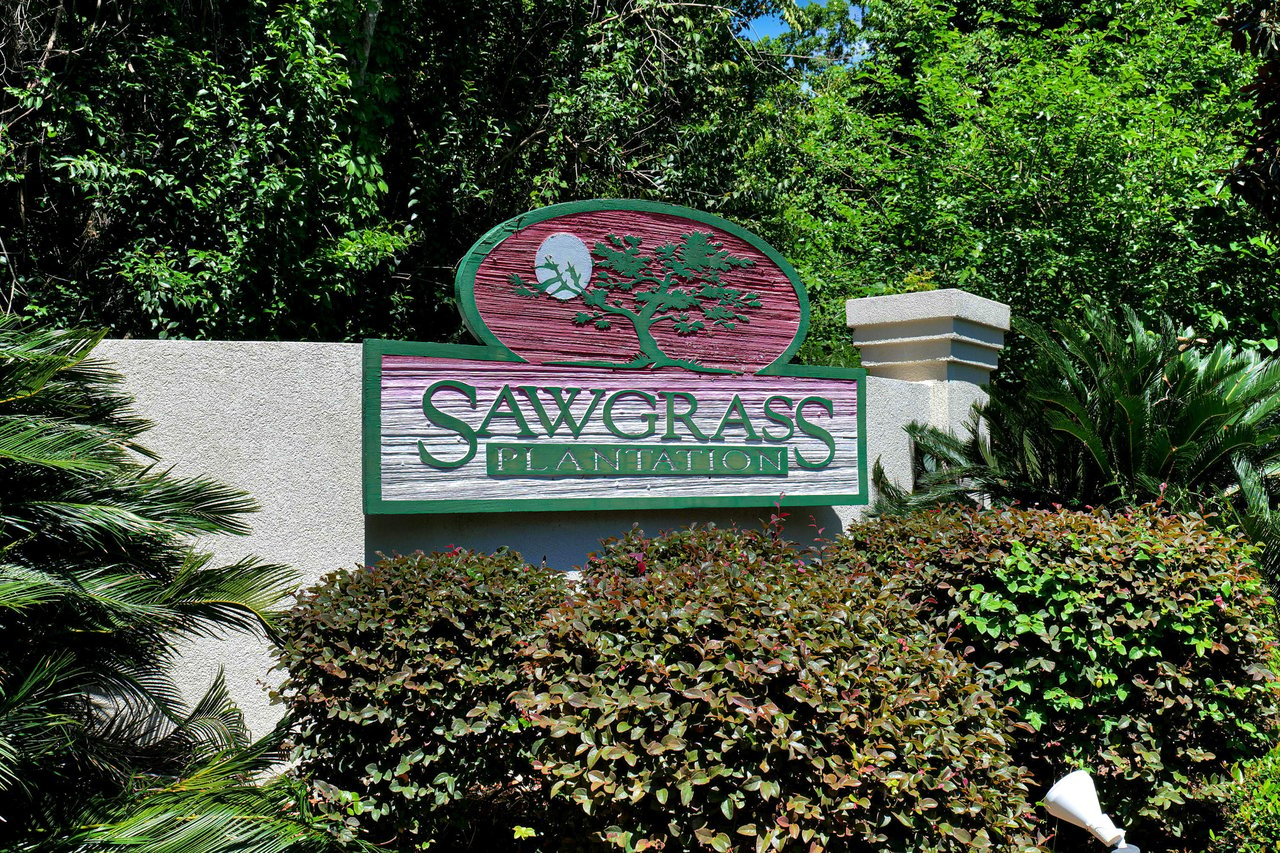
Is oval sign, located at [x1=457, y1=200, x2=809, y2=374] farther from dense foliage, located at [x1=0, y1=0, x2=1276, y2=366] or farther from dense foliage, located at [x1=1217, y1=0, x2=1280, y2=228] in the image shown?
dense foliage, located at [x1=1217, y1=0, x2=1280, y2=228]

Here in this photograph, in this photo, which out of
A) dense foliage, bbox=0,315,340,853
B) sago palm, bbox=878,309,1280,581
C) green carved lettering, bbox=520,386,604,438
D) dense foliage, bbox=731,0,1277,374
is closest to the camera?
dense foliage, bbox=0,315,340,853

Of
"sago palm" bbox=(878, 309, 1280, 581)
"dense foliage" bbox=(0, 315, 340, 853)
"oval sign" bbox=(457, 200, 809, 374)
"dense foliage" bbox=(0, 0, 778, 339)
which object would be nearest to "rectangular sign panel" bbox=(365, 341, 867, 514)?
"oval sign" bbox=(457, 200, 809, 374)

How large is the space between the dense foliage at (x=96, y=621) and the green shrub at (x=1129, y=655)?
9.47ft

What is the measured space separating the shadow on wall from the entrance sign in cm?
15

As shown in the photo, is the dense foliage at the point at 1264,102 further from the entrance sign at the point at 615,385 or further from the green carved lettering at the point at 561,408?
the green carved lettering at the point at 561,408

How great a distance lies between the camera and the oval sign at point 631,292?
568 cm

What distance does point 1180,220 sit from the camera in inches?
403

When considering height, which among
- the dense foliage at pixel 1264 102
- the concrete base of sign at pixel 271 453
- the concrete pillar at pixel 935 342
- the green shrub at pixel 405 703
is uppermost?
the dense foliage at pixel 1264 102

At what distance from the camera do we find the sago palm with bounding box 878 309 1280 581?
20.4ft

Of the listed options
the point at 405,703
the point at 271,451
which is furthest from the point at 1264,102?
the point at 405,703

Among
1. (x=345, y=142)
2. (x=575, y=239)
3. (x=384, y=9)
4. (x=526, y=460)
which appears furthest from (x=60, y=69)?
(x=526, y=460)

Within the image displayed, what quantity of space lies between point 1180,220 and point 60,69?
9.95 metres

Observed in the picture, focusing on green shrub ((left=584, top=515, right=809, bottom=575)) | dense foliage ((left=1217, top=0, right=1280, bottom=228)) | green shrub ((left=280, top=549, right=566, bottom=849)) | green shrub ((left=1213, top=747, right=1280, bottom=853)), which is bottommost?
green shrub ((left=1213, top=747, right=1280, bottom=853))

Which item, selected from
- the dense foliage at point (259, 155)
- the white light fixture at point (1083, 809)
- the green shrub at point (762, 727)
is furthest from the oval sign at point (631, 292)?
the white light fixture at point (1083, 809)
